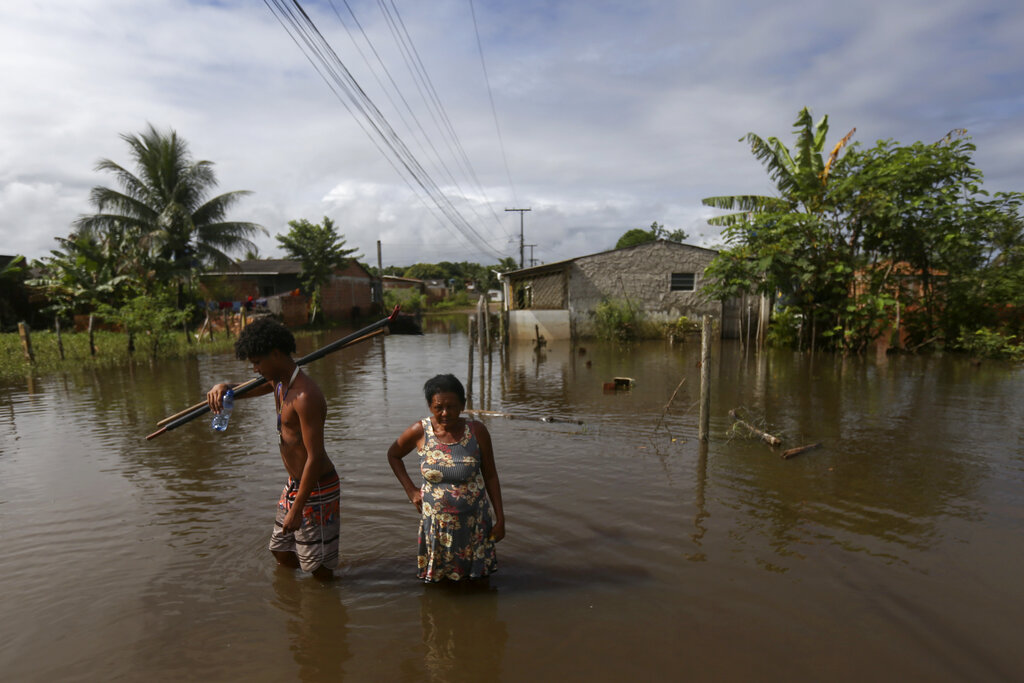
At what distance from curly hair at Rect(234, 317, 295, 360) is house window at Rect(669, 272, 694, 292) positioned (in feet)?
67.3

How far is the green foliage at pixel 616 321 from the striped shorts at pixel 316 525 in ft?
62.2

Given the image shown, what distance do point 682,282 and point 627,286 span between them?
2.08 m

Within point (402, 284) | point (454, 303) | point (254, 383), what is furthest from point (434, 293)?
point (254, 383)

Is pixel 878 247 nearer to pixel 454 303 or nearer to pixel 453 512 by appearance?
pixel 453 512

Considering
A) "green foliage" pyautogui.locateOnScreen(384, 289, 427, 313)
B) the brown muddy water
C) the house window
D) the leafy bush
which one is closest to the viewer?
the brown muddy water

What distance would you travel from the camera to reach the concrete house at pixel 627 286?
22219 millimetres

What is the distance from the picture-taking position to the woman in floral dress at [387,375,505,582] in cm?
324

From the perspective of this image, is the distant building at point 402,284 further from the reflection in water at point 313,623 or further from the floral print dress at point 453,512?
the floral print dress at point 453,512

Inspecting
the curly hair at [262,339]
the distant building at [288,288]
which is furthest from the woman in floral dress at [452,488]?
the distant building at [288,288]

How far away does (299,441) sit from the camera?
3.30 metres

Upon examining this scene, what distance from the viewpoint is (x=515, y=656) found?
10.7 ft

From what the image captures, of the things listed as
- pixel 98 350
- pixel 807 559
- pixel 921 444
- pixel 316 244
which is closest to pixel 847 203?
pixel 921 444

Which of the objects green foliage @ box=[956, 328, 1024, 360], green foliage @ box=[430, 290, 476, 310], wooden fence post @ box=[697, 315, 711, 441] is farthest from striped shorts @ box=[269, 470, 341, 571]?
green foliage @ box=[430, 290, 476, 310]

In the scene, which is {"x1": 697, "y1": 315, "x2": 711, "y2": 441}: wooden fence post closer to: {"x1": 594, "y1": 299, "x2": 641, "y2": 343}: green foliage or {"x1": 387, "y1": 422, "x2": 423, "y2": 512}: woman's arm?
{"x1": 387, "y1": 422, "x2": 423, "y2": 512}: woman's arm
